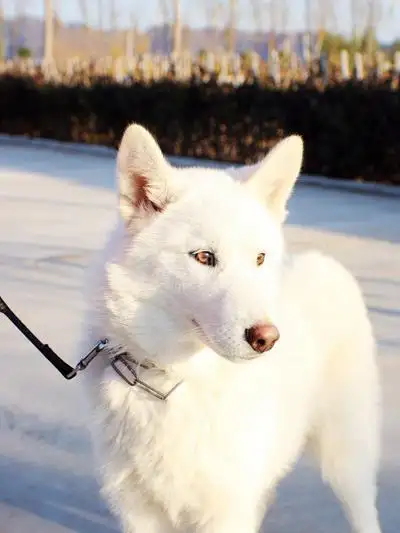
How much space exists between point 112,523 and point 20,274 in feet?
15.2

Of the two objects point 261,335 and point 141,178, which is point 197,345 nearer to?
point 261,335

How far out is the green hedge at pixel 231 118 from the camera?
47.2 ft

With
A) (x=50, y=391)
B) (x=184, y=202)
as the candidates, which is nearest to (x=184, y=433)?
(x=184, y=202)

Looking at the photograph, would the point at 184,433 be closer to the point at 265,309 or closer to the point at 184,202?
the point at 265,309

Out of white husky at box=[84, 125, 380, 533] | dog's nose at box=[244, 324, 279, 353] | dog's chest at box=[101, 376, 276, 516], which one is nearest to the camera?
dog's nose at box=[244, 324, 279, 353]

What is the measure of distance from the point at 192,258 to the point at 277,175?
47 centimetres

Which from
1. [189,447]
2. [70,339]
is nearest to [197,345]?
[189,447]

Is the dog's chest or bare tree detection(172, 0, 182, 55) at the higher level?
the dog's chest

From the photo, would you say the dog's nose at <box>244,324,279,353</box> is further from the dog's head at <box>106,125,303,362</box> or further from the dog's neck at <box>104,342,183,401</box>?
the dog's neck at <box>104,342,183,401</box>

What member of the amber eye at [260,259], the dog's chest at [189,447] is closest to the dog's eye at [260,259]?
the amber eye at [260,259]

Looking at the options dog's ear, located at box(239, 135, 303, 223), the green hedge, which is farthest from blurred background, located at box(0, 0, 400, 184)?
dog's ear, located at box(239, 135, 303, 223)

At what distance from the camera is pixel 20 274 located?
7961 millimetres

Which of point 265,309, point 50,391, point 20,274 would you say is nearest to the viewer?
point 265,309

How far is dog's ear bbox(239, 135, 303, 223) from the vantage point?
2829mm
